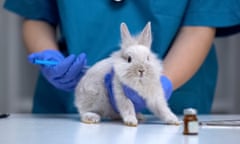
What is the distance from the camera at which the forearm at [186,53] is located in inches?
35.9

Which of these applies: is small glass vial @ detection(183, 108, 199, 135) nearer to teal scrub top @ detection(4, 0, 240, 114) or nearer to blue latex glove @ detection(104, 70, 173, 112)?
blue latex glove @ detection(104, 70, 173, 112)

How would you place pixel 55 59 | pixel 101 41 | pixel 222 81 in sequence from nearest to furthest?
1. pixel 55 59
2. pixel 101 41
3. pixel 222 81

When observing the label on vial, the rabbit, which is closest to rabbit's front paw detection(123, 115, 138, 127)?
the rabbit

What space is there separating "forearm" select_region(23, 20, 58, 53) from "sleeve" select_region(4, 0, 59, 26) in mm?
14

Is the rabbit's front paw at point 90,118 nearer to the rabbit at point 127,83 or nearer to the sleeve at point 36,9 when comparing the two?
the rabbit at point 127,83

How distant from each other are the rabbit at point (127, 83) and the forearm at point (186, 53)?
0.15 m

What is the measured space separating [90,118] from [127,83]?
0.09 metres

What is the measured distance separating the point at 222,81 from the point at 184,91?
1.44ft

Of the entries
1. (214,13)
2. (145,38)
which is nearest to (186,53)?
(214,13)

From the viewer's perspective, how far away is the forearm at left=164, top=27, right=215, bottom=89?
0.91 metres

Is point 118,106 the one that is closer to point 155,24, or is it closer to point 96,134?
point 96,134

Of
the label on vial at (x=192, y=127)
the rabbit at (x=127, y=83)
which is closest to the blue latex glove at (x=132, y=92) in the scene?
the rabbit at (x=127, y=83)

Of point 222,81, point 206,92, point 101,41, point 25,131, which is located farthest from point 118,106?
point 222,81

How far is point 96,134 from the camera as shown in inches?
25.5
